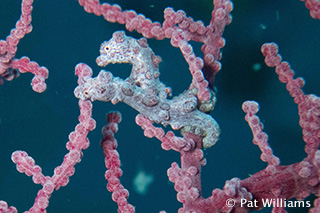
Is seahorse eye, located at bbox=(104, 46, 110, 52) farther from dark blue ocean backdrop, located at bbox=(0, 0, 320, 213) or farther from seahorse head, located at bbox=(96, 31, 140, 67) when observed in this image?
dark blue ocean backdrop, located at bbox=(0, 0, 320, 213)

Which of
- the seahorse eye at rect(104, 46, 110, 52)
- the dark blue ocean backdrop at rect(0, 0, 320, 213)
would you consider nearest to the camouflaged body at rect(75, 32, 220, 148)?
the seahorse eye at rect(104, 46, 110, 52)

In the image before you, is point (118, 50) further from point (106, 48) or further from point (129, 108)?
point (129, 108)

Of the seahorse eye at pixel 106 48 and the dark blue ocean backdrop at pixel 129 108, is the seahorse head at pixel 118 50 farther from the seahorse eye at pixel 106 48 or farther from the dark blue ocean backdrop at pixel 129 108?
the dark blue ocean backdrop at pixel 129 108

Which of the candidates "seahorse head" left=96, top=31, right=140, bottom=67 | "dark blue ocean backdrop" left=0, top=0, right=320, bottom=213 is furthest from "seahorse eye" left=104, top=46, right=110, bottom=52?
"dark blue ocean backdrop" left=0, top=0, right=320, bottom=213

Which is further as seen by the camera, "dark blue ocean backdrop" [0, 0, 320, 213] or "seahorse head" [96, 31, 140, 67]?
"dark blue ocean backdrop" [0, 0, 320, 213]

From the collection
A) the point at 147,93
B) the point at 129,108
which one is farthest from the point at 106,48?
the point at 129,108

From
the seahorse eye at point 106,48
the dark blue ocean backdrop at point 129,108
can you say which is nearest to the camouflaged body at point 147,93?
the seahorse eye at point 106,48

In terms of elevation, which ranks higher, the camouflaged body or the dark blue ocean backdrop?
the dark blue ocean backdrop

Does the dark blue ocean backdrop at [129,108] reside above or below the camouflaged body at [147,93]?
above

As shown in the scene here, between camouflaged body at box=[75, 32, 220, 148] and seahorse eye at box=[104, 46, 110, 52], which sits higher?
seahorse eye at box=[104, 46, 110, 52]
